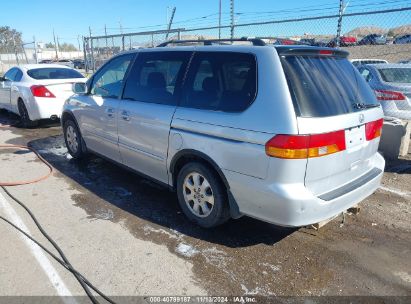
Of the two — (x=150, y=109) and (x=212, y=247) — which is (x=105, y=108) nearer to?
(x=150, y=109)

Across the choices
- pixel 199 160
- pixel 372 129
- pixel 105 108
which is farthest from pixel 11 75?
pixel 372 129

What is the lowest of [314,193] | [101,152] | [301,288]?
[301,288]

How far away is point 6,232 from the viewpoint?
3855mm

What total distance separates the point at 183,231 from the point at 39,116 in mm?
6121

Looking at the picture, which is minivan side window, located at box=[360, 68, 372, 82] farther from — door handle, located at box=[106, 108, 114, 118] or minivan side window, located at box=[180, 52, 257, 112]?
door handle, located at box=[106, 108, 114, 118]

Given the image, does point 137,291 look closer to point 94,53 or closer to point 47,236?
point 47,236

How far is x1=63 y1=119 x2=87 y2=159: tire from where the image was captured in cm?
600

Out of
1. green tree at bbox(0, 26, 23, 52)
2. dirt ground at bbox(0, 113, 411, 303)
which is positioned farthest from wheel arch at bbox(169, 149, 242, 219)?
green tree at bbox(0, 26, 23, 52)

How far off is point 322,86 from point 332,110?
23 cm

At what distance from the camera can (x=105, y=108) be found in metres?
4.97

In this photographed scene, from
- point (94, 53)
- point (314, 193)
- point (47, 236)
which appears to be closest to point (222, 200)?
point (314, 193)

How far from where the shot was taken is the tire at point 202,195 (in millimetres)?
3561

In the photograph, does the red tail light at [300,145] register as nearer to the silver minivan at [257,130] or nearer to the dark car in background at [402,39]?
the silver minivan at [257,130]

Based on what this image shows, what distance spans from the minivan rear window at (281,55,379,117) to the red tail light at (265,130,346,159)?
19 centimetres
